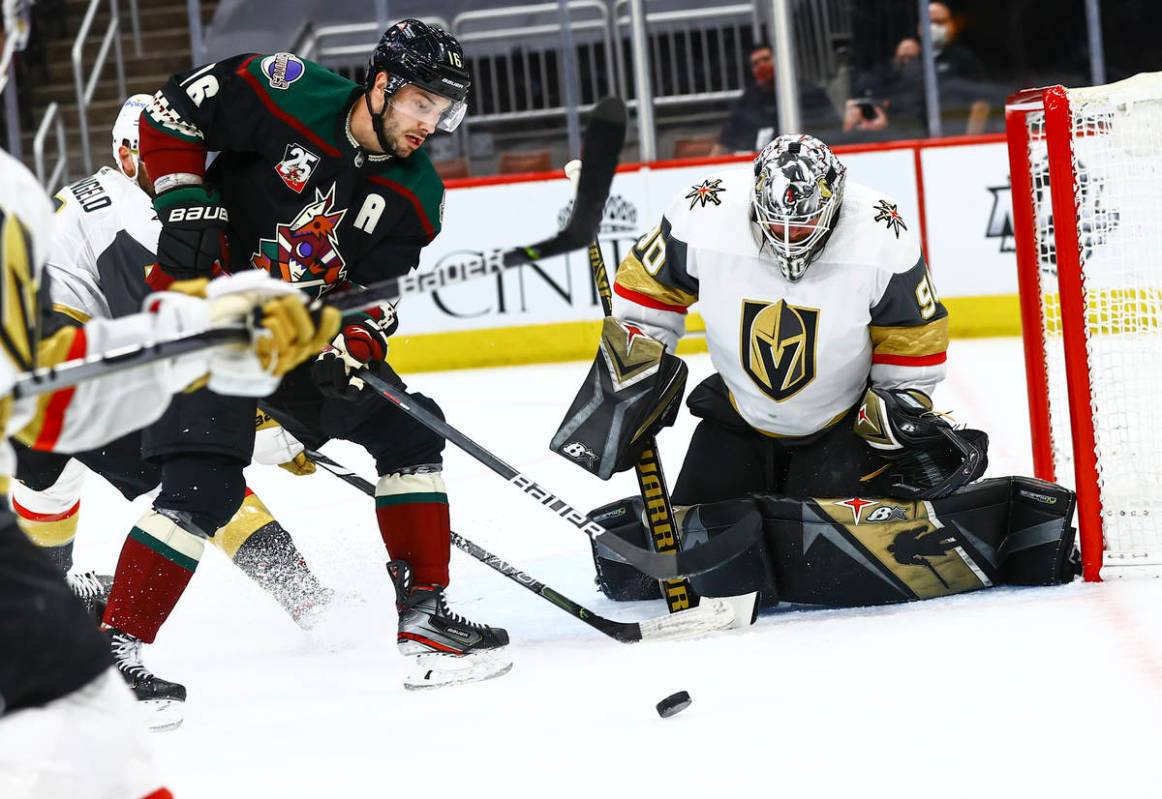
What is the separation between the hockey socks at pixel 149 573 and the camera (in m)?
2.30

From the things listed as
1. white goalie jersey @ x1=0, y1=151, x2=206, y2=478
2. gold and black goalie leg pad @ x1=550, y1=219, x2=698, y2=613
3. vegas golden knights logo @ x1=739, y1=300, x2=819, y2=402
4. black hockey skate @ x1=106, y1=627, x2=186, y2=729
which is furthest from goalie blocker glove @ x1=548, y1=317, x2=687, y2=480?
white goalie jersey @ x1=0, y1=151, x2=206, y2=478

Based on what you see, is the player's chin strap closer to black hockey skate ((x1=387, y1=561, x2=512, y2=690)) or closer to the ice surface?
black hockey skate ((x1=387, y1=561, x2=512, y2=690))

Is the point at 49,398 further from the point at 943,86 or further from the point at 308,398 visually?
the point at 943,86

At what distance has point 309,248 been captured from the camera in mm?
2521

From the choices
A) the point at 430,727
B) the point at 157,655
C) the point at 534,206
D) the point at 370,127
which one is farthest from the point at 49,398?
the point at 534,206

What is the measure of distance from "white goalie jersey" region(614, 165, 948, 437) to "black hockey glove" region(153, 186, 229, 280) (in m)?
0.86

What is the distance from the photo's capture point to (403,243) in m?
2.58

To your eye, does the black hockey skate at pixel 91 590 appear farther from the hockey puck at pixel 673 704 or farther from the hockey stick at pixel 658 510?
the hockey puck at pixel 673 704

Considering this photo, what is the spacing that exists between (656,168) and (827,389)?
12.6ft

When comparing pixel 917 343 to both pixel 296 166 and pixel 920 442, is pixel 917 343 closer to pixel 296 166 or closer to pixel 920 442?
pixel 920 442

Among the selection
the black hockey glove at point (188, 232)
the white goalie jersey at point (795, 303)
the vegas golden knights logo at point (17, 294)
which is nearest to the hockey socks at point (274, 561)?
the black hockey glove at point (188, 232)

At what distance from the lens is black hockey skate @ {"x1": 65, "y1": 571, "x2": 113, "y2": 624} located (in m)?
2.95

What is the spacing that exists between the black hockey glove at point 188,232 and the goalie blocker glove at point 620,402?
2.52 ft

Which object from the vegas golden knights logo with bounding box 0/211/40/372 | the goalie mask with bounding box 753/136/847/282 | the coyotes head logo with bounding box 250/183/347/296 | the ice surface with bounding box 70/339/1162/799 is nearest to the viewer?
the vegas golden knights logo with bounding box 0/211/40/372
